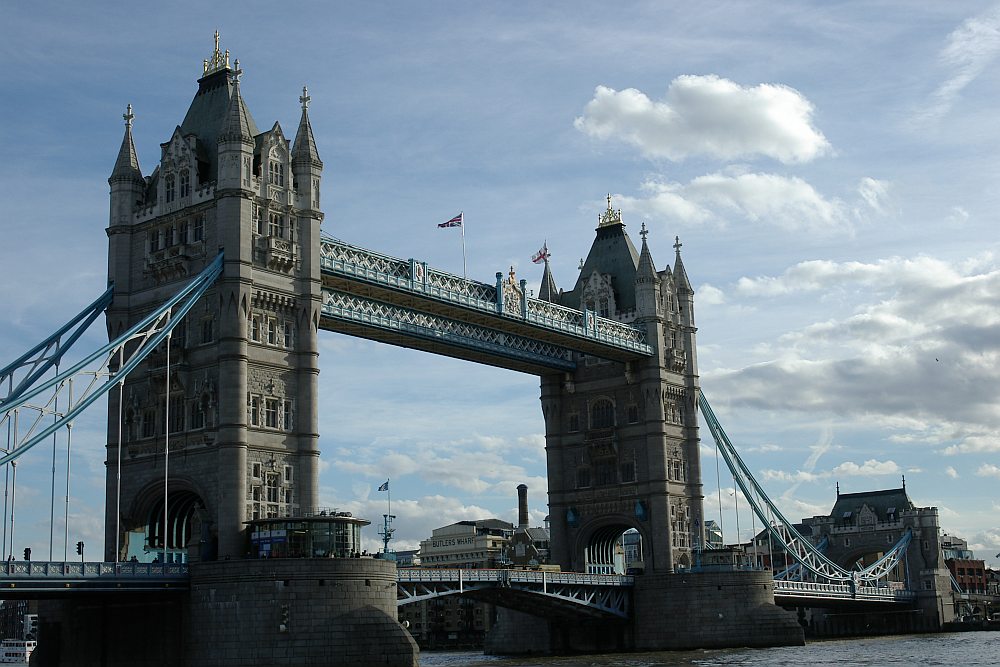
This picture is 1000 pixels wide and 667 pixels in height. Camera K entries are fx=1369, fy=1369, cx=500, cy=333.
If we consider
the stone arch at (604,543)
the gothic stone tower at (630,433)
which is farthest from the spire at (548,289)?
the stone arch at (604,543)

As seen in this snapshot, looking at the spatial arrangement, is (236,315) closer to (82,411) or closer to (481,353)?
(82,411)

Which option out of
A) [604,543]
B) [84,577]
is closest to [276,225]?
[84,577]

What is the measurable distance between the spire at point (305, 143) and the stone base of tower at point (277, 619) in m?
25.2

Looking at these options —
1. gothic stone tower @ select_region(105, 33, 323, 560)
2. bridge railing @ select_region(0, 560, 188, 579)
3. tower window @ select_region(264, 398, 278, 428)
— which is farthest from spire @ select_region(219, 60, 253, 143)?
bridge railing @ select_region(0, 560, 188, 579)

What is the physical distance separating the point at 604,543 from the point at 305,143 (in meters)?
48.5

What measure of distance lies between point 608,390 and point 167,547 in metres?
45.3

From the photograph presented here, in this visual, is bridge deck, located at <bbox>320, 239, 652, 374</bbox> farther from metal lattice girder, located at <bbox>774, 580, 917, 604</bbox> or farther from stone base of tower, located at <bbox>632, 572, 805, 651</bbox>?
metal lattice girder, located at <bbox>774, 580, 917, 604</bbox>

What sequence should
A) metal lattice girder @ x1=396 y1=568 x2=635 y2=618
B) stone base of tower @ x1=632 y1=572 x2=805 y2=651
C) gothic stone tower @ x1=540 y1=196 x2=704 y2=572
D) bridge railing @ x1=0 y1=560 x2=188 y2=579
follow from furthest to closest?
1. gothic stone tower @ x1=540 y1=196 x2=704 y2=572
2. stone base of tower @ x1=632 y1=572 x2=805 y2=651
3. metal lattice girder @ x1=396 y1=568 x2=635 y2=618
4. bridge railing @ x1=0 y1=560 x2=188 y2=579

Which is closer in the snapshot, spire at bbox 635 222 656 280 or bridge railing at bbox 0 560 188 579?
bridge railing at bbox 0 560 188 579

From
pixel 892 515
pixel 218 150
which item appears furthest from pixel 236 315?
pixel 892 515

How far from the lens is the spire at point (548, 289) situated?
11850cm

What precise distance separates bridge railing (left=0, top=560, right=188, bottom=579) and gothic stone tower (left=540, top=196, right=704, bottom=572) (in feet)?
145

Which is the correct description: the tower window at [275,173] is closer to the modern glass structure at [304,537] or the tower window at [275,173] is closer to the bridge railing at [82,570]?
the modern glass structure at [304,537]

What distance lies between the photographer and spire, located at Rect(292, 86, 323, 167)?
82.6 meters
